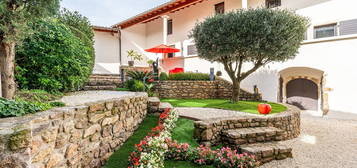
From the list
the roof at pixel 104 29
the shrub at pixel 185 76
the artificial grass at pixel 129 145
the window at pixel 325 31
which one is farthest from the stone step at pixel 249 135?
the roof at pixel 104 29

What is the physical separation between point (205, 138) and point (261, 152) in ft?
3.87

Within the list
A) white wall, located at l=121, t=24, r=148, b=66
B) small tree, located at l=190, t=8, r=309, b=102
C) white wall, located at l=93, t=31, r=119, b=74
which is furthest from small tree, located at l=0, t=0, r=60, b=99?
white wall, located at l=121, t=24, r=148, b=66

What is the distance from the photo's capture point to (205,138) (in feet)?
13.6

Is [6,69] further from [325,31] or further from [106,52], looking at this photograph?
[106,52]

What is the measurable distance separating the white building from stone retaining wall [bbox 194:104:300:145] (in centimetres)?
363

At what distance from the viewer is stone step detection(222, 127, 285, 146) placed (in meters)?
4.20

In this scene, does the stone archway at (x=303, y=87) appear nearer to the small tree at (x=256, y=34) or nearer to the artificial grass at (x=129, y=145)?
the small tree at (x=256, y=34)

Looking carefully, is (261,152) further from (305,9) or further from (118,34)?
(118,34)

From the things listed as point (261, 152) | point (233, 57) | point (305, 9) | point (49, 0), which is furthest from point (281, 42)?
point (49, 0)

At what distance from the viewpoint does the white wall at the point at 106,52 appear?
14805mm

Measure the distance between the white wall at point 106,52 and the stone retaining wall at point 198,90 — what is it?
7591 mm

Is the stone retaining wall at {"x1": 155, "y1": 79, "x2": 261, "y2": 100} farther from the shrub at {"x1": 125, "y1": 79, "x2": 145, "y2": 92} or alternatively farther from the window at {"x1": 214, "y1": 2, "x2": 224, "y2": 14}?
the window at {"x1": 214, "y1": 2, "x2": 224, "y2": 14}

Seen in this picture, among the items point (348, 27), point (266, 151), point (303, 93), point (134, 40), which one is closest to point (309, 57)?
point (348, 27)

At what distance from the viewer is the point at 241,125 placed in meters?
4.79
